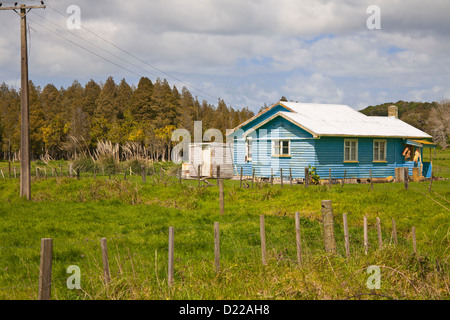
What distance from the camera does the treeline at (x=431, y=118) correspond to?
83750mm

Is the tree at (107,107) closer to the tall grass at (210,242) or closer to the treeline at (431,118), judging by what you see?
the tall grass at (210,242)

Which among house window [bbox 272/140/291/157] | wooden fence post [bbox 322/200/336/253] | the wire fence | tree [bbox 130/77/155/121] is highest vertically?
tree [bbox 130/77/155/121]

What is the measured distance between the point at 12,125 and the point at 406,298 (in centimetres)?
7009

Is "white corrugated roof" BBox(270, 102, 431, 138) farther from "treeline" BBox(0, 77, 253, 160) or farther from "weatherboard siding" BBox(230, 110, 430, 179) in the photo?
"treeline" BBox(0, 77, 253, 160)

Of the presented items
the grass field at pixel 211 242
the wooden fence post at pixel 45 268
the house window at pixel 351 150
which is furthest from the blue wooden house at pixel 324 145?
the wooden fence post at pixel 45 268

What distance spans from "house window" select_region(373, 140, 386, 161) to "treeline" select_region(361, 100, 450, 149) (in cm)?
5591

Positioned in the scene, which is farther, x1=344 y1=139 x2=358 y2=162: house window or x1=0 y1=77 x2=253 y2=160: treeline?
x1=0 y1=77 x2=253 y2=160: treeline

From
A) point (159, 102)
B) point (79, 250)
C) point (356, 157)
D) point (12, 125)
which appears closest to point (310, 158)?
point (356, 157)

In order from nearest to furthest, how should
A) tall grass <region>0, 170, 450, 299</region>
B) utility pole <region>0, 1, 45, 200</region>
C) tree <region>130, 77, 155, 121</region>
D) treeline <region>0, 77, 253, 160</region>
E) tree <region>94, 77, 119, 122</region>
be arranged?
1. tall grass <region>0, 170, 450, 299</region>
2. utility pole <region>0, 1, 45, 200</region>
3. treeline <region>0, 77, 253, 160</region>
4. tree <region>130, 77, 155, 121</region>
5. tree <region>94, 77, 119, 122</region>

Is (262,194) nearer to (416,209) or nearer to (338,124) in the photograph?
(416,209)

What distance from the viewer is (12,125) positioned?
6819 cm

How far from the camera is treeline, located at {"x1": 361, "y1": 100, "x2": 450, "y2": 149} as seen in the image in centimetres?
8375

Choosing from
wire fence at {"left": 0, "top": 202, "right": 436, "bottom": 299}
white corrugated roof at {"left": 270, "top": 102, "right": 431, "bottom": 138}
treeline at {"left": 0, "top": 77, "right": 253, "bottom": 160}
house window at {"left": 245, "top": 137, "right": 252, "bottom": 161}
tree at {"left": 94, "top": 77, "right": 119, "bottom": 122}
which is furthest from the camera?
tree at {"left": 94, "top": 77, "right": 119, "bottom": 122}

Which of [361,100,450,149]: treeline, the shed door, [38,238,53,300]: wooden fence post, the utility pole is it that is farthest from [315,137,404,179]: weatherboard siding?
[361,100,450,149]: treeline
